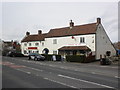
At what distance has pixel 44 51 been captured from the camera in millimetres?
51031

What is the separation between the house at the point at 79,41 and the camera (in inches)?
1489

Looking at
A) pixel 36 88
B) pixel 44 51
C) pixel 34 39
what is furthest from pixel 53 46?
pixel 36 88

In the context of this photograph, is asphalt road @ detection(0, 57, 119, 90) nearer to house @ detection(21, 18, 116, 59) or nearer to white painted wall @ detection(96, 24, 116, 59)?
house @ detection(21, 18, 116, 59)

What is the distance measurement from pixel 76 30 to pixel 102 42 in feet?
25.2

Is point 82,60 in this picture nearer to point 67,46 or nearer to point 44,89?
point 67,46

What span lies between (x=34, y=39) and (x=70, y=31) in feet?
53.8

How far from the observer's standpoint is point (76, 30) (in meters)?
43.2

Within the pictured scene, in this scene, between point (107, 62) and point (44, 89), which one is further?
point (107, 62)

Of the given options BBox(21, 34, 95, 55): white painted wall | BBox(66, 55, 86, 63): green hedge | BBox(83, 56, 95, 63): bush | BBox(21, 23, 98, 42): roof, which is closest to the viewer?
BBox(66, 55, 86, 63): green hedge

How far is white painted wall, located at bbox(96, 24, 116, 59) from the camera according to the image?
38125 mm

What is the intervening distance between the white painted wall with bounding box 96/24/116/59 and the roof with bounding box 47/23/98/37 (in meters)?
1.63

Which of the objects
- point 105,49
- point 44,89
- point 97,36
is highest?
point 97,36

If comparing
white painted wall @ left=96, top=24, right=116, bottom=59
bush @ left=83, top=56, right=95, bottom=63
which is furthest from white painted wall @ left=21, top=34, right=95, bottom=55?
bush @ left=83, top=56, right=95, bottom=63

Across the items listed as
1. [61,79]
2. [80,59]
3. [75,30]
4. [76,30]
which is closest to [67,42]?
[75,30]
